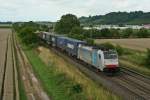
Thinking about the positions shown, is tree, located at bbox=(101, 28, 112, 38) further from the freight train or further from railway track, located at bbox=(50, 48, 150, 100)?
railway track, located at bbox=(50, 48, 150, 100)

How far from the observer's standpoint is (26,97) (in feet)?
89.6

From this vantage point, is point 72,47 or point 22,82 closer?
point 22,82

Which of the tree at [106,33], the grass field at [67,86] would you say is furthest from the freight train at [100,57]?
the tree at [106,33]

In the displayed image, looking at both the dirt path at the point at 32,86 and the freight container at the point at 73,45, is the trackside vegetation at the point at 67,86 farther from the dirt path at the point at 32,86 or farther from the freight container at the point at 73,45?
the freight container at the point at 73,45

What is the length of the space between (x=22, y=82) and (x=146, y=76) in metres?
11.8

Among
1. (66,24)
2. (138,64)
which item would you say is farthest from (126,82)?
(66,24)

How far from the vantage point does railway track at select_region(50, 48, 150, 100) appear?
2763 centimetres

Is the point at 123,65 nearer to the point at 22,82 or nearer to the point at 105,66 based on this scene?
the point at 105,66

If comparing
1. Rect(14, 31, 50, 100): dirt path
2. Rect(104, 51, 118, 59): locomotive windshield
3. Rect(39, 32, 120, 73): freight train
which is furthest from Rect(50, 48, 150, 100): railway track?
Rect(14, 31, 50, 100): dirt path

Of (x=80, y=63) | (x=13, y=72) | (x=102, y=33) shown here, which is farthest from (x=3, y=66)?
(x=102, y=33)

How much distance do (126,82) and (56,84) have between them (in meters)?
6.35

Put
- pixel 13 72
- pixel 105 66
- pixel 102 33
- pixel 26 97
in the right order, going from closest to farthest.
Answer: pixel 26 97, pixel 105 66, pixel 13 72, pixel 102 33

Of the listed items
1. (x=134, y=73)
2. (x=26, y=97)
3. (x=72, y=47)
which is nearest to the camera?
(x=26, y=97)

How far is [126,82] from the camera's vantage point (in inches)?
1324
